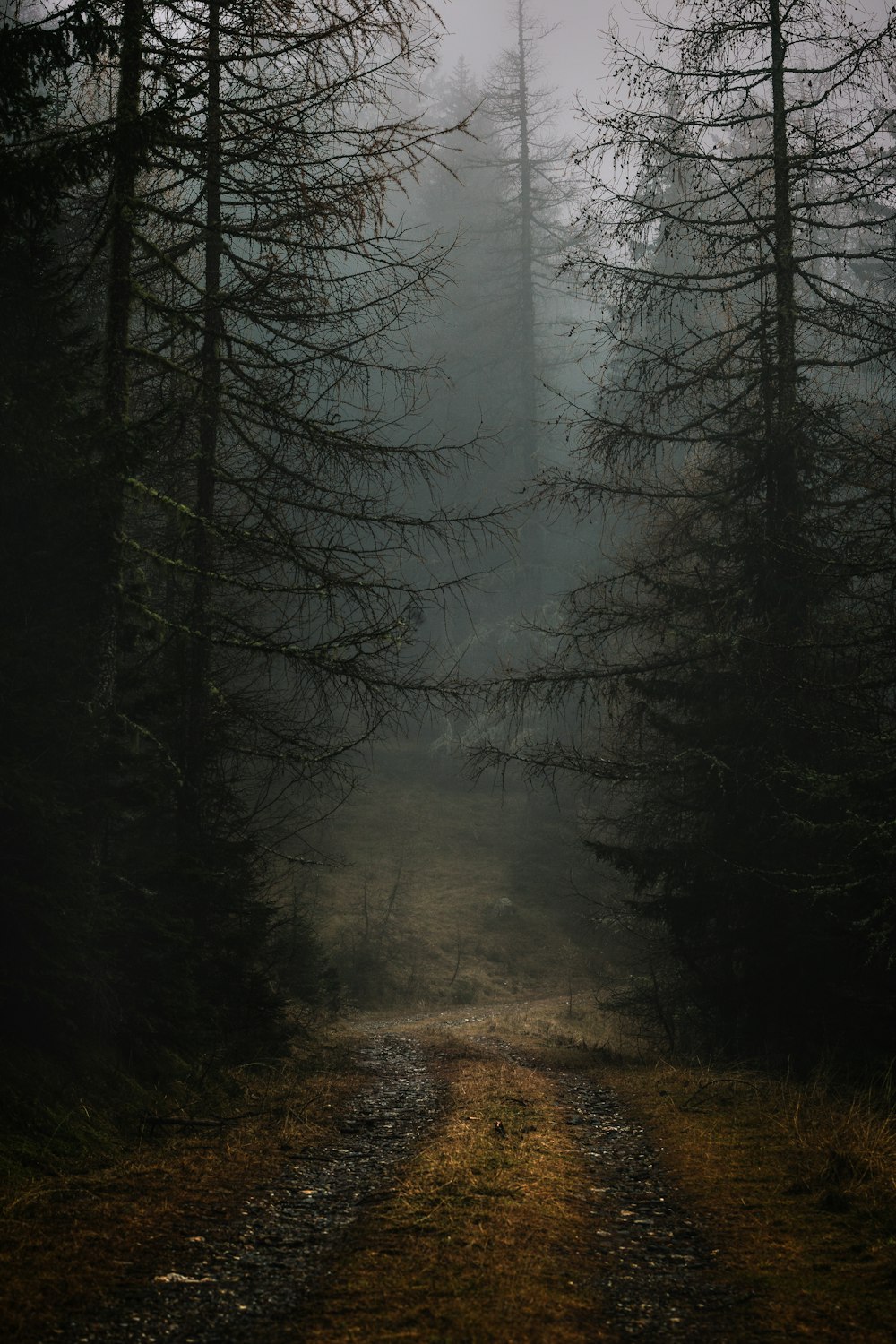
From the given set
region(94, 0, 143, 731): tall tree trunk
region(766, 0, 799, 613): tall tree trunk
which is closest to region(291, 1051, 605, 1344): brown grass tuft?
region(94, 0, 143, 731): tall tree trunk

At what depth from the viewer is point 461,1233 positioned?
4.14 metres

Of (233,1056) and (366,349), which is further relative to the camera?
(366,349)

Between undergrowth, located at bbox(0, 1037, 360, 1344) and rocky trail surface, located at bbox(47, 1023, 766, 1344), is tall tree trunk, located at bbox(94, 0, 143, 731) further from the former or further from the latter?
rocky trail surface, located at bbox(47, 1023, 766, 1344)

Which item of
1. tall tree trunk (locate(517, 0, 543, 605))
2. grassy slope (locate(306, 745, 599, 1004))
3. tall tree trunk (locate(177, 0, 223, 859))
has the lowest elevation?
grassy slope (locate(306, 745, 599, 1004))

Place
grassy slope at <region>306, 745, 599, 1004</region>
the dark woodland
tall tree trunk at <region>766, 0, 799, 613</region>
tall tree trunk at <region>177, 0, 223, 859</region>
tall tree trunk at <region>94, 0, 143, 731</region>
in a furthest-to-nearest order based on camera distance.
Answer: grassy slope at <region>306, 745, 599, 1004</region>, tall tree trunk at <region>766, 0, 799, 613</region>, tall tree trunk at <region>177, 0, 223, 859</region>, tall tree trunk at <region>94, 0, 143, 731</region>, the dark woodland

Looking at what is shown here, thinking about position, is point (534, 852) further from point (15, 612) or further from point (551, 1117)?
point (15, 612)

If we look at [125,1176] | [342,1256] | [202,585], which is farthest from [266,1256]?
[202,585]

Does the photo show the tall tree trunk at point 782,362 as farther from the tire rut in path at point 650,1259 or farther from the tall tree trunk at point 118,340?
the tall tree trunk at point 118,340

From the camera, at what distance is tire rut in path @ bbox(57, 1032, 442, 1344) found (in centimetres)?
315

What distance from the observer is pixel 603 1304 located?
346 cm

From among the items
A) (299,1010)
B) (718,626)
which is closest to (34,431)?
(718,626)

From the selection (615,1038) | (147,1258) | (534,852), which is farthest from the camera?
(534,852)

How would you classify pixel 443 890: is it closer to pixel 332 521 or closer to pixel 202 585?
pixel 332 521

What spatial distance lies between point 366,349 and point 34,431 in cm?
414
